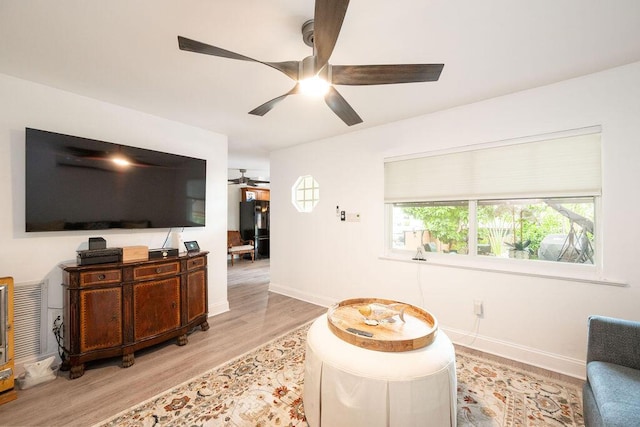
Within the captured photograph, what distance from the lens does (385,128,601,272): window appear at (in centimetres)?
221

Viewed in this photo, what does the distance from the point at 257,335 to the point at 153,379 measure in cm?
100

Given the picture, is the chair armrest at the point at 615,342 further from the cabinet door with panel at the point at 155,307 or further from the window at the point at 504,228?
the cabinet door with panel at the point at 155,307

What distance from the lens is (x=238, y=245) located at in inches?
291

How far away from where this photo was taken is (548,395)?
1909mm

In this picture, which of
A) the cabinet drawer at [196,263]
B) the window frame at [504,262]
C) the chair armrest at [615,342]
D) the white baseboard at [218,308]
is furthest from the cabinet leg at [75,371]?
the chair armrest at [615,342]

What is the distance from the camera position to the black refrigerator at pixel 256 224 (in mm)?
7680

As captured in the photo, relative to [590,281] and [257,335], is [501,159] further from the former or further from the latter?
[257,335]

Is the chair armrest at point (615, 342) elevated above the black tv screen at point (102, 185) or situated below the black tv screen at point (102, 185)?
below

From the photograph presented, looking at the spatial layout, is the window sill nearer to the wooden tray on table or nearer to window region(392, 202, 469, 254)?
window region(392, 202, 469, 254)

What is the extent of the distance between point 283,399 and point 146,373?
124 cm

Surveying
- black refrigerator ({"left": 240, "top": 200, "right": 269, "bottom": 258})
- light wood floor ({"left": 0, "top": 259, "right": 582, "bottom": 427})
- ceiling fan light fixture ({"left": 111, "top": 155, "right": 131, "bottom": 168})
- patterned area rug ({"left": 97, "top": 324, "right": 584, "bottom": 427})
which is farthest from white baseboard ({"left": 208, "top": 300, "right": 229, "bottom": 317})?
black refrigerator ({"left": 240, "top": 200, "right": 269, "bottom": 258})

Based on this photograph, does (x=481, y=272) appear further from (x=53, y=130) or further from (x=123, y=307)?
(x=53, y=130)

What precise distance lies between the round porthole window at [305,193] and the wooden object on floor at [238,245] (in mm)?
3206

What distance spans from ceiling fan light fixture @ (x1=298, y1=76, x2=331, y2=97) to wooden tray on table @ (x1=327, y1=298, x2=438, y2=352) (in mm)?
1514
